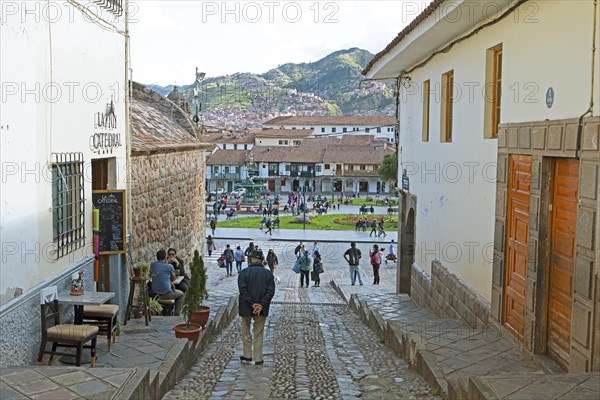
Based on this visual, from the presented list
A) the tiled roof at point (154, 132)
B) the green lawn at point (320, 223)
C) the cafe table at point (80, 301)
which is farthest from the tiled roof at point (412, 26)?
the green lawn at point (320, 223)

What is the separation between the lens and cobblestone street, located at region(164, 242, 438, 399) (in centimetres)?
709

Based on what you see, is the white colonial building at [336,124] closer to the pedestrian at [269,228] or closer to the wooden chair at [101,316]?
the pedestrian at [269,228]

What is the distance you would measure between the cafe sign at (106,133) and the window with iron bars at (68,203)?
2.29 feet

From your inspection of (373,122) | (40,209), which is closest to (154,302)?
(40,209)

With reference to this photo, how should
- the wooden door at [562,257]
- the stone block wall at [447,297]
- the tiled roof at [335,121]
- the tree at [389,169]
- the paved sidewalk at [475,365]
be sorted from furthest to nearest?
the tiled roof at [335,121]
the tree at [389,169]
the stone block wall at [447,297]
the wooden door at [562,257]
the paved sidewalk at [475,365]

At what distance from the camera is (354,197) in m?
69.6

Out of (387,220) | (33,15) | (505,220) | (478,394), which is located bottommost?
(387,220)

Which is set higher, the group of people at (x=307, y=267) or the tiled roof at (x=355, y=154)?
the tiled roof at (x=355, y=154)

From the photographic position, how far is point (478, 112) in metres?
9.69

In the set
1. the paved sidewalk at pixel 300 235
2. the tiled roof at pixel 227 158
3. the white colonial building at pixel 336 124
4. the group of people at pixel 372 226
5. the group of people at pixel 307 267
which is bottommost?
the paved sidewalk at pixel 300 235

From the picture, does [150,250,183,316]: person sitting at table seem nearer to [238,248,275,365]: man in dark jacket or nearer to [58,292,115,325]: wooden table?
[238,248,275,365]: man in dark jacket

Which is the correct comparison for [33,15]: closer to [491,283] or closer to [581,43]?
[581,43]

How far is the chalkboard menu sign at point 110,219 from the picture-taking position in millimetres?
9547

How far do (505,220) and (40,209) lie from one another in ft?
17.1
